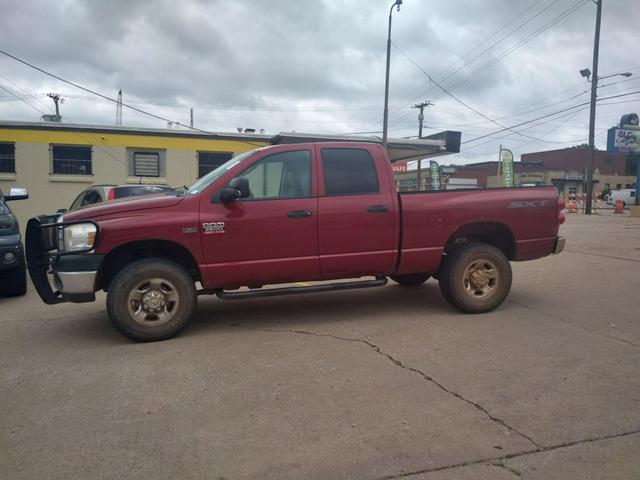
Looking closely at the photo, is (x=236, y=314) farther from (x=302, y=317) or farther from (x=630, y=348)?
(x=630, y=348)

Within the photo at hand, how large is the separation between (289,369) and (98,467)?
1710 millimetres

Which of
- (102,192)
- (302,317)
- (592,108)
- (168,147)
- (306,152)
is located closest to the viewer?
(306,152)

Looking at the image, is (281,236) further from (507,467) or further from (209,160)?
(209,160)

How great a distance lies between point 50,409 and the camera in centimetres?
355

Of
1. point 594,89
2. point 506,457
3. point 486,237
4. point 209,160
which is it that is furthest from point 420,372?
point 594,89

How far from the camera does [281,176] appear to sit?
17.6ft

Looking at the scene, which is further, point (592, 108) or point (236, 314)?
point (592, 108)

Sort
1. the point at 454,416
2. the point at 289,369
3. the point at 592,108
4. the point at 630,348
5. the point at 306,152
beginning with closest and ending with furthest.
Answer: the point at 454,416 < the point at 289,369 < the point at 630,348 < the point at 306,152 < the point at 592,108

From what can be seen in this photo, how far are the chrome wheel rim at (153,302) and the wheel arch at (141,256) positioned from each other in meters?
0.34

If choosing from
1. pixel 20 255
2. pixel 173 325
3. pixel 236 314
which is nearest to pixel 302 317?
pixel 236 314

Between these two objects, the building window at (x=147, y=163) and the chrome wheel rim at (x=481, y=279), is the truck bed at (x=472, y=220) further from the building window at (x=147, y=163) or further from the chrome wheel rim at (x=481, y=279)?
the building window at (x=147, y=163)

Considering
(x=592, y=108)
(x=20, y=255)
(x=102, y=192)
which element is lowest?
(x=20, y=255)

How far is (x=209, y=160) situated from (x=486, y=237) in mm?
Result: 17283

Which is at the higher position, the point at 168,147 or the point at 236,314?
the point at 168,147
